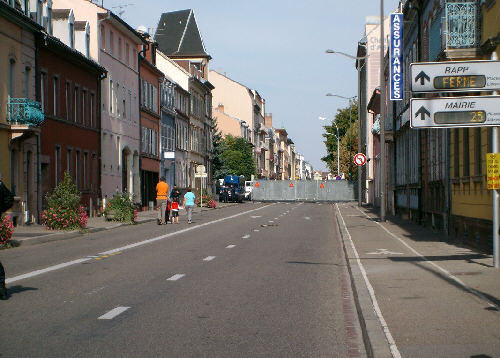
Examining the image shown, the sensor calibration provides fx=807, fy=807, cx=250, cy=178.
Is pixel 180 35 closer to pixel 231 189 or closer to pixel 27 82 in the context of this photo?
pixel 231 189

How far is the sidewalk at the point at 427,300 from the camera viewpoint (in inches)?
279

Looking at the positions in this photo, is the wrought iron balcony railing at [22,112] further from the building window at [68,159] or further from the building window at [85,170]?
the building window at [85,170]

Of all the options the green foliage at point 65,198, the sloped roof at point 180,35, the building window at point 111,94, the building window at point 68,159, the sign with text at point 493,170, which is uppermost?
the sloped roof at point 180,35

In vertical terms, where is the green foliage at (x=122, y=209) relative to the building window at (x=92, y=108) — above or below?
below

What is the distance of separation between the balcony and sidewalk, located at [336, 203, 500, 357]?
4.50m

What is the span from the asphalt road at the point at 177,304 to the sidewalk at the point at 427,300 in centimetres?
31

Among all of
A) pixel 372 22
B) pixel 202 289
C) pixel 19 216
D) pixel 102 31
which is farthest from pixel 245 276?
pixel 372 22

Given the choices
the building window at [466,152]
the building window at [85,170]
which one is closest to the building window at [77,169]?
the building window at [85,170]

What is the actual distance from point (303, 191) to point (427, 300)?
8315 centimetres

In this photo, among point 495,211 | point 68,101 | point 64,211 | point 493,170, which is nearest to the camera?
point 493,170

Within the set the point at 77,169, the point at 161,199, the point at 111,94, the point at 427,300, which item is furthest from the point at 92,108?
the point at 427,300

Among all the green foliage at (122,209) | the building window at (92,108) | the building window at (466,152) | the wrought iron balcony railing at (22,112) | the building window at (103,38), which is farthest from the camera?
the building window at (103,38)

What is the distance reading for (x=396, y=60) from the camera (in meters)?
35.8

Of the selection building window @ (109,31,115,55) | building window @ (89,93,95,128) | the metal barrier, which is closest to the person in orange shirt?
building window @ (89,93,95,128)
